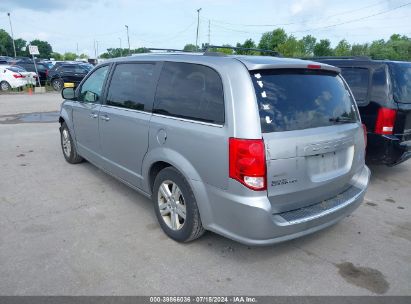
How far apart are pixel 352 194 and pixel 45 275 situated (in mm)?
2868

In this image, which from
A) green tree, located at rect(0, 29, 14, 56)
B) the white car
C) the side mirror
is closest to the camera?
the side mirror

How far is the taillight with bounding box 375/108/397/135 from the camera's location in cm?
462

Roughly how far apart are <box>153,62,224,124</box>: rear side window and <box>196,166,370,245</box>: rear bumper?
66 cm

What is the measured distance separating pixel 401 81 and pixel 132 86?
3717 millimetres

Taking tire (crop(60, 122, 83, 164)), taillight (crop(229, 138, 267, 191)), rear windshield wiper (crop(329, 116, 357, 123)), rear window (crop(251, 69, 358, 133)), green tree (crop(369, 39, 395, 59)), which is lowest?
tire (crop(60, 122, 83, 164))

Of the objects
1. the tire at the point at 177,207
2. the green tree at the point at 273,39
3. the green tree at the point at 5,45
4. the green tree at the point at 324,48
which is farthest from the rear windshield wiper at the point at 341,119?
the green tree at the point at 5,45

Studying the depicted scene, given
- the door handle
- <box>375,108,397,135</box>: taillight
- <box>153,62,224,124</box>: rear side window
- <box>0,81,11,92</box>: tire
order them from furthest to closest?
<box>0,81,11,92</box>: tire, <box>375,108,397,135</box>: taillight, the door handle, <box>153,62,224,124</box>: rear side window

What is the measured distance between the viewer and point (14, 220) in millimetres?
3773

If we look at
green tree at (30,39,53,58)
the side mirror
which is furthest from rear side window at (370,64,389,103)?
green tree at (30,39,53,58)

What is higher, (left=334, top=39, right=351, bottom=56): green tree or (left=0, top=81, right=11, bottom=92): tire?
(left=334, top=39, right=351, bottom=56): green tree

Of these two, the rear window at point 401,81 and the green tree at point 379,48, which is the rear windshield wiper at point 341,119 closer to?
the rear window at point 401,81

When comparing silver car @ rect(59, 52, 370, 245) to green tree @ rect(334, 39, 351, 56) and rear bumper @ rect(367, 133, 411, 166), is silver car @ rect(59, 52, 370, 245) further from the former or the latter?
green tree @ rect(334, 39, 351, 56)

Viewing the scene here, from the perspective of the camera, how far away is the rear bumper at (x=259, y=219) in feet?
8.50

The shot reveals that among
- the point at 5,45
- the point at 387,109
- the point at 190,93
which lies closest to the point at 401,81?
the point at 387,109
